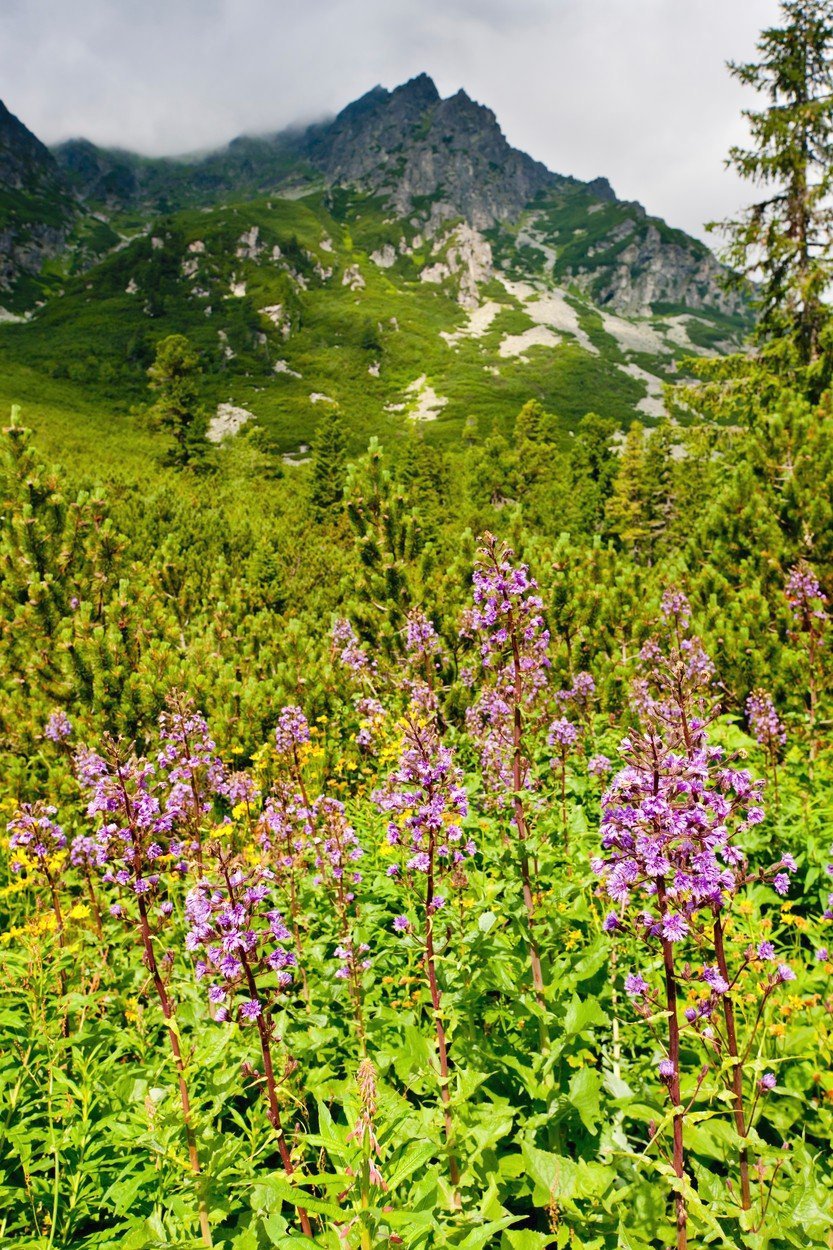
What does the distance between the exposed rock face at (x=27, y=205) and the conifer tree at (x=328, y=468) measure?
9214cm

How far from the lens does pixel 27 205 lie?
5325 inches

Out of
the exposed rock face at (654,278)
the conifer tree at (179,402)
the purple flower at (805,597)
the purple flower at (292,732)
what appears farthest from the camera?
the exposed rock face at (654,278)

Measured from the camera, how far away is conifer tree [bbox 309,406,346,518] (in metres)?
38.9

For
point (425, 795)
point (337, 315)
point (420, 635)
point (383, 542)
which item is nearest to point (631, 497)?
point (383, 542)

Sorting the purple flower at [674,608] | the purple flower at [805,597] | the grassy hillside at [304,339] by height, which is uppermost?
the grassy hillside at [304,339]

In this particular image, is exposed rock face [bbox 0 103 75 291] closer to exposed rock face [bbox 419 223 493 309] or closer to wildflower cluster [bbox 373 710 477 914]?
exposed rock face [bbox 419 223 493 309]

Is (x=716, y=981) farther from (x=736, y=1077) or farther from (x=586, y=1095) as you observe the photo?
(x=586, y=1095)

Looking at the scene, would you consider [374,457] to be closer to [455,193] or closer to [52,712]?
[52,712]

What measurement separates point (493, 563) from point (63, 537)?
7767 mm

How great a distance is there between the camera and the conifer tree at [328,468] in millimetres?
38875

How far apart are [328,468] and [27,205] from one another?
14865 centimetres

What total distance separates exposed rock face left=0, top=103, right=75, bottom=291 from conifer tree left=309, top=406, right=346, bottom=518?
9214 centimetres

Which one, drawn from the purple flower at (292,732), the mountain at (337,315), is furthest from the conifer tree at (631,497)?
the purple flower at (292,732)

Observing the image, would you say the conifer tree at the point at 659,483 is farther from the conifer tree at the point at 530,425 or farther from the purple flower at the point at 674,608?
the purple flower at the point at 674,608
